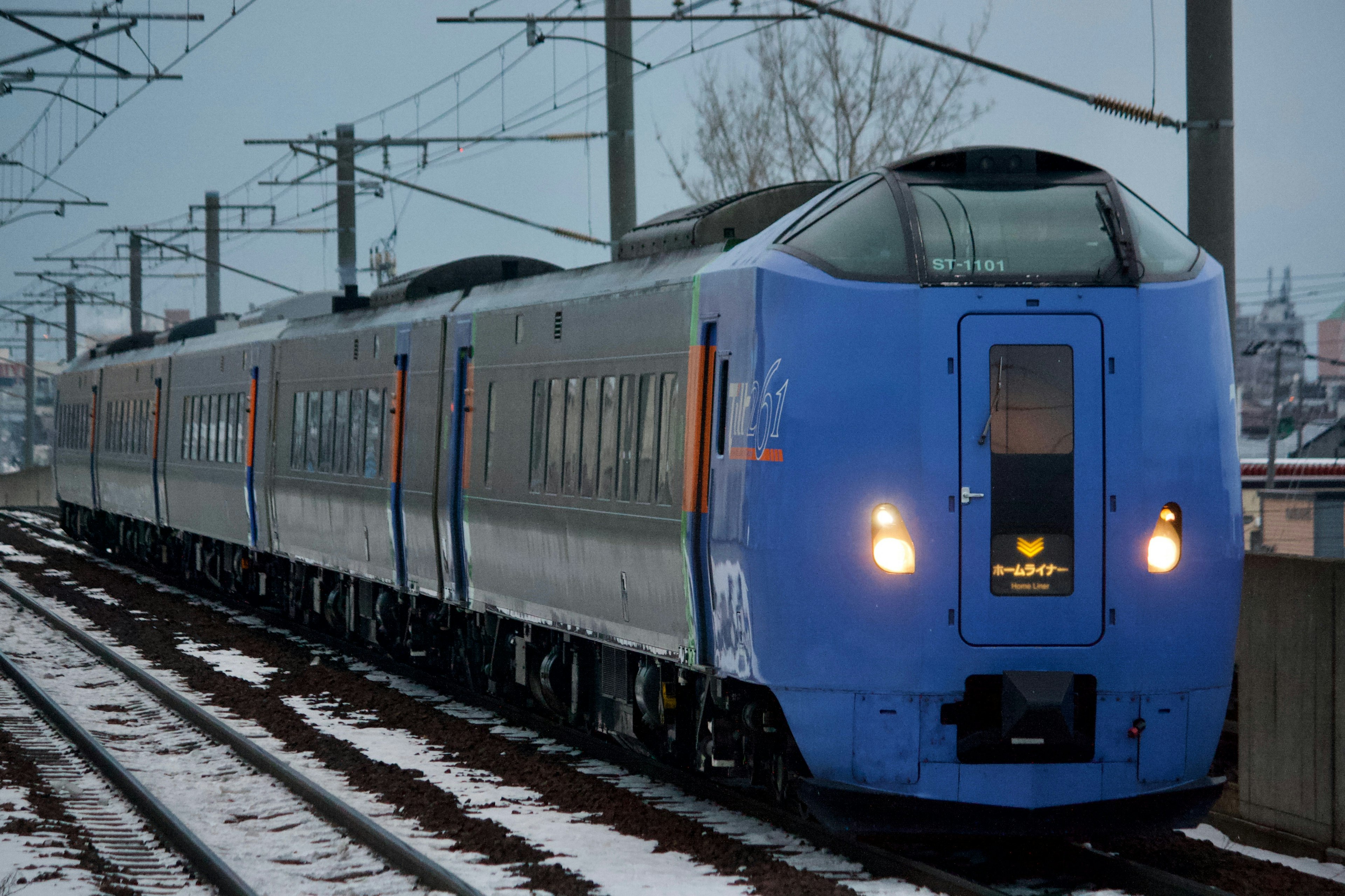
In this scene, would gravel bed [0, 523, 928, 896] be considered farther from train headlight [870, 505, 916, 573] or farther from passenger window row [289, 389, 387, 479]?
passenger window row [289, 389, 387, 479]

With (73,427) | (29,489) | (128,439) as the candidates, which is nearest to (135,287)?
(29,489)

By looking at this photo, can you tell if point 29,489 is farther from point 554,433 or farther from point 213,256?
point 554,433

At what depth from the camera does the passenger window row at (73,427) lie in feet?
108

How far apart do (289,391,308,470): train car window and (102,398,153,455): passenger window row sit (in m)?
→ 8.69

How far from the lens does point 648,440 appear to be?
9.88 meters

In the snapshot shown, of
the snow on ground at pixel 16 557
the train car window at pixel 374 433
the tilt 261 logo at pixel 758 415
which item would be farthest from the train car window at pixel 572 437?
the snow on ground at pixel 16 557

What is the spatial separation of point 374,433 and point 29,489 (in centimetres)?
4434

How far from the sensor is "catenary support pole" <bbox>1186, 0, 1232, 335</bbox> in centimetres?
927

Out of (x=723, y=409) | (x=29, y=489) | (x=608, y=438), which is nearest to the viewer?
(x=723, y=409)

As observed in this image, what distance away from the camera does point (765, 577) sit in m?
8.12

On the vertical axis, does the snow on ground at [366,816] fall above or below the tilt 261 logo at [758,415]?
below

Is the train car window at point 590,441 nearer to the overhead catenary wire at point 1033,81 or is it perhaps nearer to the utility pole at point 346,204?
the overhead catenary wire at point 1033,81

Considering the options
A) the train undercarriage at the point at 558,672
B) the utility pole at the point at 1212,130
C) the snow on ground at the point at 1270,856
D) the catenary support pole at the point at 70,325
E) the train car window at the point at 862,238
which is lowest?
the snow on ground at the point at 1270,856

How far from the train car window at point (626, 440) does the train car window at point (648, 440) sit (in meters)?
0.08
